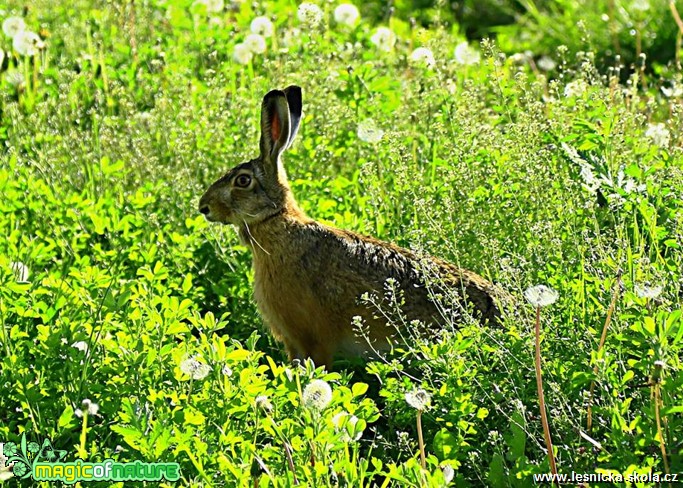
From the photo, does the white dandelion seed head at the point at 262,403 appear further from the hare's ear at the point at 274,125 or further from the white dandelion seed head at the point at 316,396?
the hare's ear at the point at 274,125

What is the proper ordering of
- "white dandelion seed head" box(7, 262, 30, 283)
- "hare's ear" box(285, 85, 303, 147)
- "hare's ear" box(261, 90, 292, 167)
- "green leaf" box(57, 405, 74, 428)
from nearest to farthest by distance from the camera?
"green leaf" box(57, 405, 74, 428)
"white dandelion seed head" box(7, 262, 30, 283)
"hare's ear" box(261, 90, 292, 167)
"hare's ear" box(285, 85, 303, 147)

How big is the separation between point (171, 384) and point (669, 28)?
552 cm

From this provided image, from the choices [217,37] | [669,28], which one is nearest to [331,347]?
[217,37]

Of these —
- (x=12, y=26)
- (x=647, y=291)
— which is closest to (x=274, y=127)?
(x=647, y=291)

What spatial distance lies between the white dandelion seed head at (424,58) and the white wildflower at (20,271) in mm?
2203

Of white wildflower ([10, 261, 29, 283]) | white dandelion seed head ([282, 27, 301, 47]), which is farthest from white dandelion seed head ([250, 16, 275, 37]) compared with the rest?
white wildflower ([10, 261, 29, 283])

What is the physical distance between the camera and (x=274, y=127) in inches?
195

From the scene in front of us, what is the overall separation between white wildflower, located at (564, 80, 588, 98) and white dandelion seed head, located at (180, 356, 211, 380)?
85.6 inches

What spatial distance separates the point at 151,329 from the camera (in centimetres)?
395

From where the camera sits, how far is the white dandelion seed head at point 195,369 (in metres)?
3.50

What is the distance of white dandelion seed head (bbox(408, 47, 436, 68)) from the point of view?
579 cm

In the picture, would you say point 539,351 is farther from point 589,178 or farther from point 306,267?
point 306,267

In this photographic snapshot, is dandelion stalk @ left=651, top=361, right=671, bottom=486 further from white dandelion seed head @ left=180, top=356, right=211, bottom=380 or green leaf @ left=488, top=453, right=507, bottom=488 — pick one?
white dandelion seed head @ left=180, top=356, right=211, bottom=380

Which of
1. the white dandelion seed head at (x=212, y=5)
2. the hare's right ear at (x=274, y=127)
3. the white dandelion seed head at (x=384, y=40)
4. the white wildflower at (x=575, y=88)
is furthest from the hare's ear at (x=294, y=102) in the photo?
the white dandelion seed head at (x=212, y=5)
